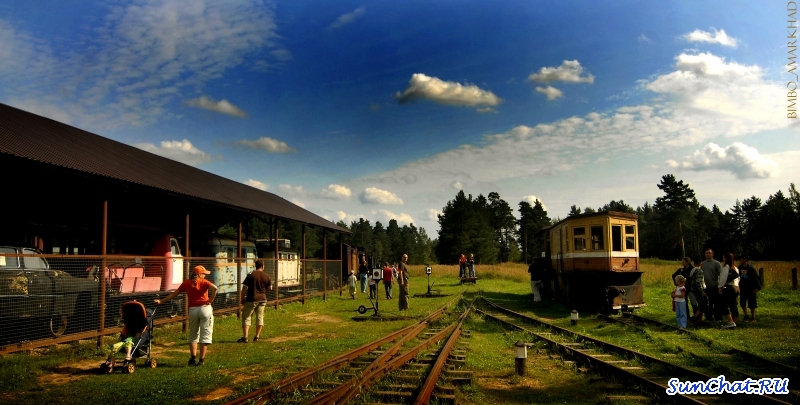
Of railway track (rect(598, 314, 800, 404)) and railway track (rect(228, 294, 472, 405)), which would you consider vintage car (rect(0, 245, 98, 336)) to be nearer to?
railway track (rect(228, 294, 472, 405))

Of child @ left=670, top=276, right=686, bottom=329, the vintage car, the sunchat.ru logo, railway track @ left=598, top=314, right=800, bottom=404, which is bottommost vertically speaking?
railway track @ left=598, top=314, right=800, bottom=404

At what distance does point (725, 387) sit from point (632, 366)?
183 cm

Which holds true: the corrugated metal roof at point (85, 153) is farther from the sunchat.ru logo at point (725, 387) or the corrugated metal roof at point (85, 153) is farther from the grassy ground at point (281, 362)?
the sunchat.ru logo at point (725, 387)

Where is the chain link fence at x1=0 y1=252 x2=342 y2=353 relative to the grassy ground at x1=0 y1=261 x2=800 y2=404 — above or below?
above

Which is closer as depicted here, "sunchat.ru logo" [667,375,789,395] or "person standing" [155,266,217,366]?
"sunchat.ru logo" [667,375,789,395]

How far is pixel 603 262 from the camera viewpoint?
58.2 feet

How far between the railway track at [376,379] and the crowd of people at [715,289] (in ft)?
20.2

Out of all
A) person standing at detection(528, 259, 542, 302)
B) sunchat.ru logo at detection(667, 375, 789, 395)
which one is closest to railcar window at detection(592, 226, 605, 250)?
person standing at detection(528, 259, 542, 302)

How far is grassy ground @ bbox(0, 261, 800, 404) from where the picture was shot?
7113mm

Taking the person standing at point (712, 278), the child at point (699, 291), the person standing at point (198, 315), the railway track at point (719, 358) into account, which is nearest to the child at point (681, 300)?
the railway track at point (719, 358)

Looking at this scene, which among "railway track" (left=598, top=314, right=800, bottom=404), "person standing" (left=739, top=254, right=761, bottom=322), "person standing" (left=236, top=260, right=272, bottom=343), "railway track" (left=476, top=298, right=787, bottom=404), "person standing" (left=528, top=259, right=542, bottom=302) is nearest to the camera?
"railway track" (left=476, top=298, right=787, bottom=404)

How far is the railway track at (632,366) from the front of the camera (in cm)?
669

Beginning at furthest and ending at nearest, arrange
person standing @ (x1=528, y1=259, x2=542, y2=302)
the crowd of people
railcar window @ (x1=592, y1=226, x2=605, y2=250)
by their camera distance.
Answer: person standing @ (x1=528, y1=259, x2=542, y2=302) → railcar window @ (x1=592, y1=226, x2=605, y2=250) → the crowd of people

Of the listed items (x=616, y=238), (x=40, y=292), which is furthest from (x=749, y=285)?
(x=40, y=292)
